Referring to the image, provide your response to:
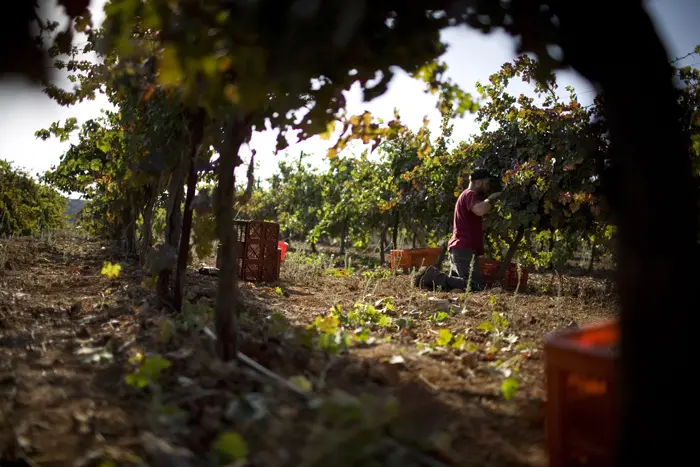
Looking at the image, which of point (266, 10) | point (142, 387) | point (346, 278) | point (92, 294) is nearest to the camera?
point (266, 10)

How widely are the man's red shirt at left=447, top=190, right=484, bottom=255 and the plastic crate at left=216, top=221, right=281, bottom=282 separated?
2272 mm

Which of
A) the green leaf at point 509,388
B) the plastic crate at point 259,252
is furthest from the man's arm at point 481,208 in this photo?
the green leaf at point 509,388

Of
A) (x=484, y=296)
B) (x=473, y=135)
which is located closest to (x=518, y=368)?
(x=484, y=296)

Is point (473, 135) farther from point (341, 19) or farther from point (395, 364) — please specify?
point (341, 19)

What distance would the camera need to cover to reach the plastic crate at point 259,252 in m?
6.11

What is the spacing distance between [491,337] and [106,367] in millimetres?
2134

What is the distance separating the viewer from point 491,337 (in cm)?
301

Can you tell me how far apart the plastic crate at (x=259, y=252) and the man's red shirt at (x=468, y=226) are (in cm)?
227

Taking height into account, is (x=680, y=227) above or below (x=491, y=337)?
above

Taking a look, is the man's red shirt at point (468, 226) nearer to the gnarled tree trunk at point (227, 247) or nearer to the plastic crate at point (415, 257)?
the plastic crate at point (415, 257)

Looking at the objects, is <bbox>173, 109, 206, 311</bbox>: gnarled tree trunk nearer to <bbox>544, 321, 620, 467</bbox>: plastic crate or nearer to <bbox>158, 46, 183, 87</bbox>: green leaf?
<bbox>158, 46, 183, 87</bbox>: green leaf

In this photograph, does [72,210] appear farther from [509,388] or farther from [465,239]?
[509,388]

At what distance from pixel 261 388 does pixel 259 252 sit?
4.53 m

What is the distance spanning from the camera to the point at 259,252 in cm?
626
